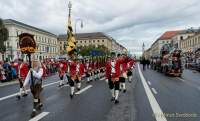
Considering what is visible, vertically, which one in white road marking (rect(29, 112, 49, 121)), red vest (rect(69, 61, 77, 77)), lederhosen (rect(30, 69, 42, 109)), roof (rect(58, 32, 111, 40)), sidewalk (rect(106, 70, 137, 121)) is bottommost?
white road marking (rect(29, 112, 49, 121))

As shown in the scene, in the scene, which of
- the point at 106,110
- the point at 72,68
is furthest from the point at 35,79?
the point at 72,68

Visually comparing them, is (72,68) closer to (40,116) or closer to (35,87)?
(35,87)

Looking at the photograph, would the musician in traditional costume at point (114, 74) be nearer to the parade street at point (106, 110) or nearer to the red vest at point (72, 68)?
the parade street at point (106, 110)

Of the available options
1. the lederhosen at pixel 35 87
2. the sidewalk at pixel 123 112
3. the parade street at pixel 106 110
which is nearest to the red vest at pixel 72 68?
the parade street at pixel 106 110

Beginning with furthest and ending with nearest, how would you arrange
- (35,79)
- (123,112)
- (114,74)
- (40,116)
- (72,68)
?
(72,68), (114,74), (35,79), (123,112), (40,116)

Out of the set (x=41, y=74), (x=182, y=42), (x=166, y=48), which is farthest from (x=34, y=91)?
(x=182, y=42)

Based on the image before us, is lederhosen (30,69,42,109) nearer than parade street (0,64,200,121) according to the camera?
No

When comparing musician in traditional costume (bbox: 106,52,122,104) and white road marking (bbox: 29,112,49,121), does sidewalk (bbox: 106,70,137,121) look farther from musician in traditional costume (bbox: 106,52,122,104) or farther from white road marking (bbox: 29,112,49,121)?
white road marking (bbox: 29,112,49,121)

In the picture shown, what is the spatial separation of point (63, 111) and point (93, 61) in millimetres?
15170

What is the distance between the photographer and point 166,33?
169750mm

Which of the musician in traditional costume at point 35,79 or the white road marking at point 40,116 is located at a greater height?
the musician in traditional costume at point 35,79

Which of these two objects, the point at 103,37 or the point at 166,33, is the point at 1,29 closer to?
the point at 103,37

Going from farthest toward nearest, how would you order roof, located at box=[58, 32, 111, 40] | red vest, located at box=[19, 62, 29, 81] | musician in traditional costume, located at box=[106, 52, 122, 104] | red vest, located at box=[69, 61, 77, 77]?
1. roof, located at box=[58, 32, 111, 40]
2. red vest, located at box=[69, 61, 77, 77]
3. red vest, located at box=[19, 62, 29, 81]
4. musician in traditional costume, located at box=[106, 52, 122, 104]

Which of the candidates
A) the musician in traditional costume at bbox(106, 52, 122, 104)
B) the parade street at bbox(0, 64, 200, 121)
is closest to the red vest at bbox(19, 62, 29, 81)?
the parade street at bbox(0, 64, 200, 121)
